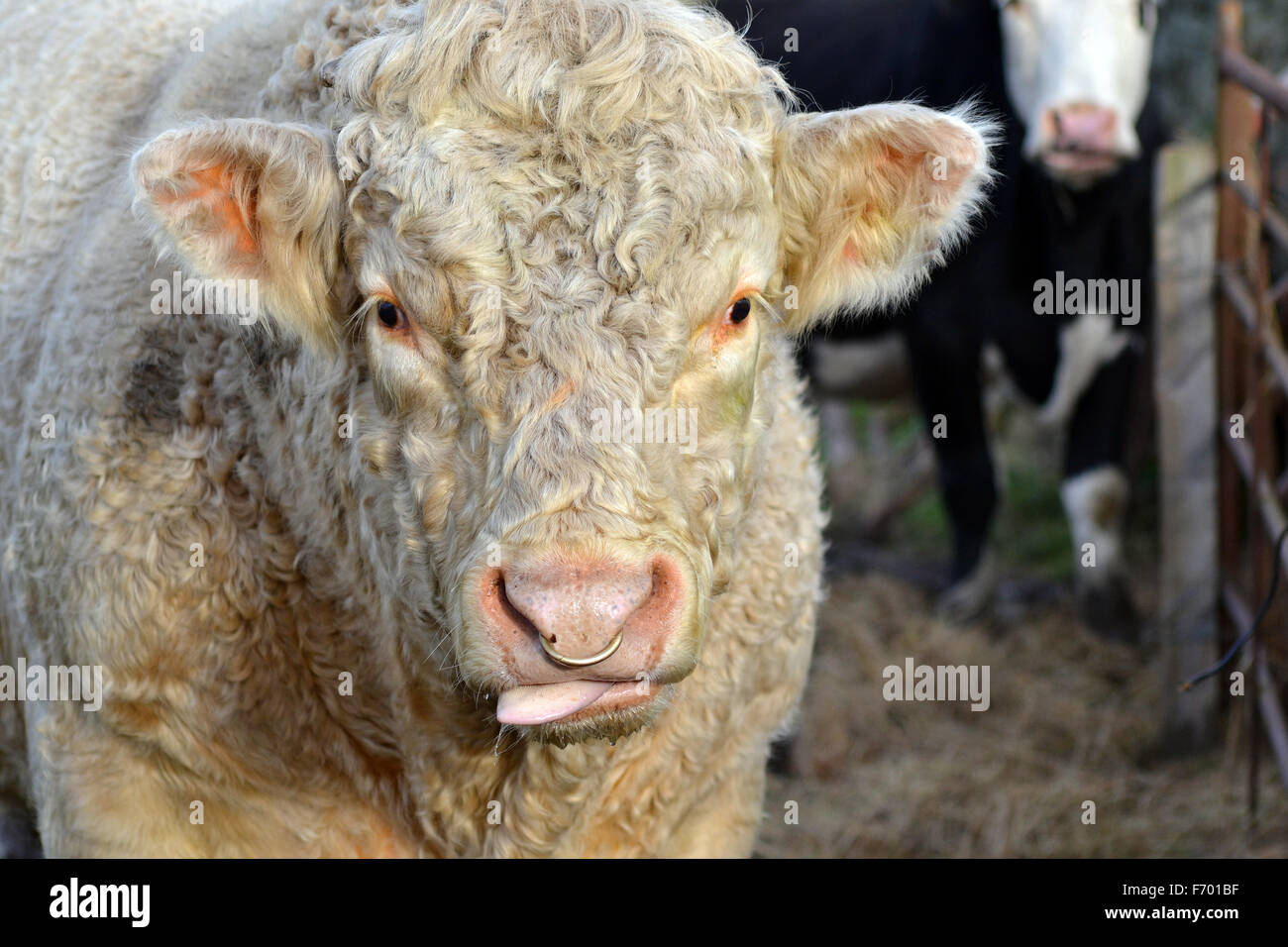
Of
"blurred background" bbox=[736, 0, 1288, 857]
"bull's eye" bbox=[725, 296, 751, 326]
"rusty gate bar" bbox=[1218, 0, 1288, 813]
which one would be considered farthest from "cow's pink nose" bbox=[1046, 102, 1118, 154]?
"bull's eye" bbox=[725, 296, 751, 326]

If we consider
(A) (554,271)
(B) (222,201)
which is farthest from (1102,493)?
(B) (222,201)

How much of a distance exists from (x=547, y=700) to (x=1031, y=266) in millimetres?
4108

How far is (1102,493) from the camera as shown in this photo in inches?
225

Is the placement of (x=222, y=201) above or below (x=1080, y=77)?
below

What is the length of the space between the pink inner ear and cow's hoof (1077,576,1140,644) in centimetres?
419

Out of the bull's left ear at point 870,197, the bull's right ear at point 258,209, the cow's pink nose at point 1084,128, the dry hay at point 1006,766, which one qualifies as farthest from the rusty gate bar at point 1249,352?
the bull's right ear at point 258,209

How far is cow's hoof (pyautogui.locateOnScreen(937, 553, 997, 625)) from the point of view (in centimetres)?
589

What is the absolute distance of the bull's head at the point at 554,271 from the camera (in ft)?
6.38

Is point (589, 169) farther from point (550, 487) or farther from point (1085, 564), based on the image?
point (1085, 564)

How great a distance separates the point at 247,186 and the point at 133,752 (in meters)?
1.06

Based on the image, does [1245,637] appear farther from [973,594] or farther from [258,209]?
[973,594]

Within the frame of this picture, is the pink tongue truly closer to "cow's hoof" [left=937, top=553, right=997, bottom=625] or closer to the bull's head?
the bull's head

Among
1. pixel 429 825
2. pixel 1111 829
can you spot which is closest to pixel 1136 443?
pixel 1111 829

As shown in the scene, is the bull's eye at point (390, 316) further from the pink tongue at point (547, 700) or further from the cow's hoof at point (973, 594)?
the cow's hoof at point (973, 594)
